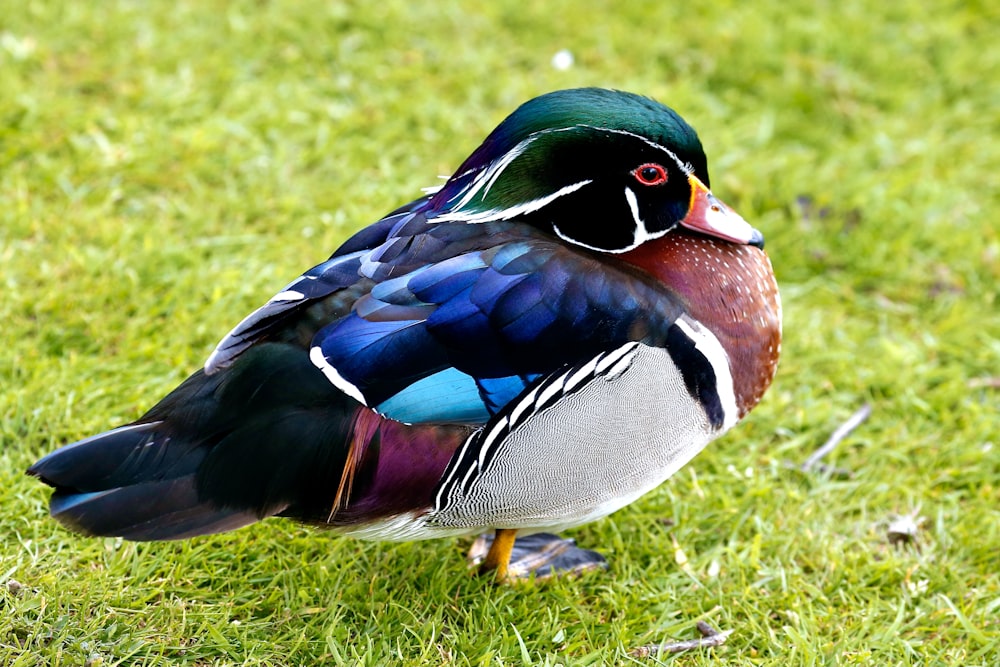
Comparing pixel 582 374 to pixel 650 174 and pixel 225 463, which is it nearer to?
pixel 650 174

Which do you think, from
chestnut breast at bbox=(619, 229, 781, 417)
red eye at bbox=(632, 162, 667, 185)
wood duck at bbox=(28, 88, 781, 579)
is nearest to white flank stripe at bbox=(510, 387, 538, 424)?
wood duck at bbox=(28, 88, 781, 579)

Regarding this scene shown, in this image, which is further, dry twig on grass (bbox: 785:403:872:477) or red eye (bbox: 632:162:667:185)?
dry twig on grass (bbox: 785:403:872:477)

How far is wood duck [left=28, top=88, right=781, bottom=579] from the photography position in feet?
7.09

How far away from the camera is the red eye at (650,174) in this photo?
235 centimetres

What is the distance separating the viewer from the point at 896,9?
5.17m

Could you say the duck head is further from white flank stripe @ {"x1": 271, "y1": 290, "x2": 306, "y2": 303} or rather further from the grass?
the grass

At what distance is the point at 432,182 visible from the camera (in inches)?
159

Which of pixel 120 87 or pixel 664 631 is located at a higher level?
pixel 120 87

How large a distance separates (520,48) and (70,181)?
194 cm

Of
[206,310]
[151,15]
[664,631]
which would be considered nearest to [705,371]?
[664,631]

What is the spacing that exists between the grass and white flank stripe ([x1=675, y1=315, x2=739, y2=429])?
0.54 m

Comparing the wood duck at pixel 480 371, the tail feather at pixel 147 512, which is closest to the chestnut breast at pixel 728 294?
the wood duck at pixel 480 371

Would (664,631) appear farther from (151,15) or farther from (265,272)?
(151,15)

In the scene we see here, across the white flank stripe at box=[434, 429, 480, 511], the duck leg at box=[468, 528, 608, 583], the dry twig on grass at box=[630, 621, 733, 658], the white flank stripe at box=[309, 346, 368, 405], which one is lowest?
the dry twig on grass at box=[630, 621, 733, 658]
